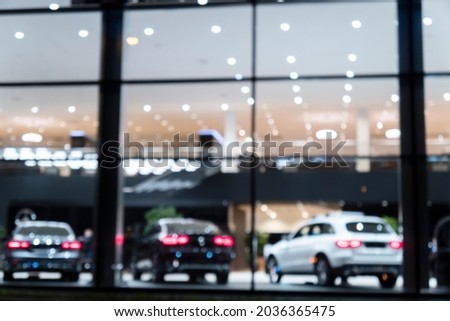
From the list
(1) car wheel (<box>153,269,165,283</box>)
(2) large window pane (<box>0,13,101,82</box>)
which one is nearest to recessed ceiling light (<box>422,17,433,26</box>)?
(2) large window pane (<box>0,13,101,82</box>)

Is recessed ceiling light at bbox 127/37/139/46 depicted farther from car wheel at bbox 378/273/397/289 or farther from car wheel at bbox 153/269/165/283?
car wheel at bbox 378/273/397/289

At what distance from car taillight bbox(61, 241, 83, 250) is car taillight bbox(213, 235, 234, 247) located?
8.15ft

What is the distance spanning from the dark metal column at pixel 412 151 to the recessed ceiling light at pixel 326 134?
3.91 ft

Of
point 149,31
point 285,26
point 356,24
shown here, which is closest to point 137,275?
point 149,31

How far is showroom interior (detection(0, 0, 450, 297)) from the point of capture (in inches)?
521

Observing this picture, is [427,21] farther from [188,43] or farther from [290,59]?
[188,43]

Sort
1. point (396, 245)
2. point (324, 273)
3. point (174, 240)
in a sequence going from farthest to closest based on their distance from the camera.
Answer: point (174, 240) → point (324, 273) → point (396, 245)

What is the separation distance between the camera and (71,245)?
13766 mm

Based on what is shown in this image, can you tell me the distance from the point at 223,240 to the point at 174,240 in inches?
34.4

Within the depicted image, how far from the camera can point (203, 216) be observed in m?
13.5

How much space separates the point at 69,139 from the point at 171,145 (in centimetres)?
190
